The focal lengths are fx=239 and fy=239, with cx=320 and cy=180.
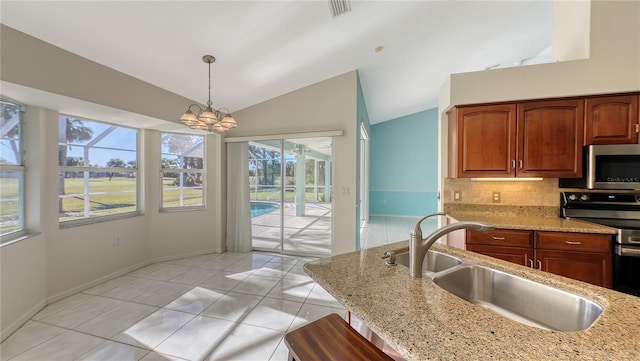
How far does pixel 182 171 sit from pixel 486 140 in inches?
168

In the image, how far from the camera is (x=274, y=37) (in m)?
2.49

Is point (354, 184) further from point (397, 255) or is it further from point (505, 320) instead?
point (505, 320)

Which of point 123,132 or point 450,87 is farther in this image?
point 123,132

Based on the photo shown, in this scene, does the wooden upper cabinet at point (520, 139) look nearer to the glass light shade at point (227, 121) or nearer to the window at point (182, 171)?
the glass light shade at point (227, 121)

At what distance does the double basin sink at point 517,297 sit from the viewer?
3.22 ft

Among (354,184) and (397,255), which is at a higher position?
(354,184)

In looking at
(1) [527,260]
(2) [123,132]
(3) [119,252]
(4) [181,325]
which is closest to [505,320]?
(1) [527,260]

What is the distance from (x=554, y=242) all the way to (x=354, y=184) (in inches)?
86.2

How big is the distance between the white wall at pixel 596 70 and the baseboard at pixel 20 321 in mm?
4905

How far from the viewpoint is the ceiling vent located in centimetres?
219

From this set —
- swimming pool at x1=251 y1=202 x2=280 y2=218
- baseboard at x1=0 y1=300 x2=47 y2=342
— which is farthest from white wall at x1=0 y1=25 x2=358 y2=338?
swimming pool at x1=251 y1=202 x2=280 y2=218

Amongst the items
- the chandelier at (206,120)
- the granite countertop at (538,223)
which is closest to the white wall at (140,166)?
the chandelier at (206,120)

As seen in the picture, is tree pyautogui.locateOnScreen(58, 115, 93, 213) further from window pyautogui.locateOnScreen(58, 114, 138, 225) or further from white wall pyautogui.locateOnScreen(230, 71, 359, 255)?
white wall pyautogui.locateOnScreen(230, 71, 359, 255)

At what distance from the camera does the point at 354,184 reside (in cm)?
358
